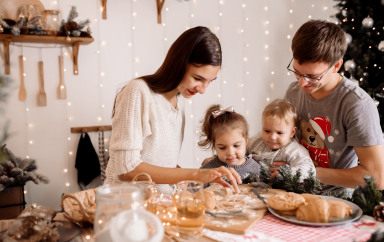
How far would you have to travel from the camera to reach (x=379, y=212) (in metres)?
1.19

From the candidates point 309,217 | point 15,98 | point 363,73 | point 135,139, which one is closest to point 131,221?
point 309,217

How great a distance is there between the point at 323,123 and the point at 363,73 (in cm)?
181

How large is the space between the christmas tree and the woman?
2.06 metres

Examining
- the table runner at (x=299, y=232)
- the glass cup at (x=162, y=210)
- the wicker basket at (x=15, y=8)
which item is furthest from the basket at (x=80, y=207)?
the wicker basket at (x=15, y=8)

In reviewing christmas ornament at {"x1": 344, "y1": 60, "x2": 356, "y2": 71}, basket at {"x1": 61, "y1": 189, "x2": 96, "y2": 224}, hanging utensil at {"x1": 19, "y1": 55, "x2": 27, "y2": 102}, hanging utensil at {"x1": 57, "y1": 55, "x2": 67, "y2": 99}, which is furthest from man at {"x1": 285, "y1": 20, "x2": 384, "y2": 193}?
hanging utensil at {"x1": 19, "y1": 55, "x2": 27, "y2": 102}

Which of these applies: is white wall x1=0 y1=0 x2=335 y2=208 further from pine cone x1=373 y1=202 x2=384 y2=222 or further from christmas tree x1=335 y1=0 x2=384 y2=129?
pine cone x1=373 y1=202 x2=384 y2=222

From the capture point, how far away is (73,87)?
346 cm

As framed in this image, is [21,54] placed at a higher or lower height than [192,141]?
higher

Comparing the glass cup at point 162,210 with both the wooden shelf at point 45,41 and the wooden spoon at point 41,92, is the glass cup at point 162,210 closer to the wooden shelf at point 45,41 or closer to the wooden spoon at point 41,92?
the wooden shelf at point 45,41

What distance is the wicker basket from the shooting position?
3.02 m

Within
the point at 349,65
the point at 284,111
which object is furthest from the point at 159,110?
the point at 349,65

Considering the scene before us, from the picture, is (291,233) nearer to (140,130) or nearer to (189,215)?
(189,215)

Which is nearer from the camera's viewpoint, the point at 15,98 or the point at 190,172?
the point at 190,172

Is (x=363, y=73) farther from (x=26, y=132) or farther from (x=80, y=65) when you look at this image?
(x=26, y=132)
